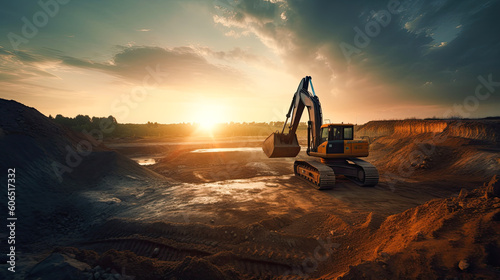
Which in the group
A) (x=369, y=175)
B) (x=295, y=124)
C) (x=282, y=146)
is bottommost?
(x=369, y=175)

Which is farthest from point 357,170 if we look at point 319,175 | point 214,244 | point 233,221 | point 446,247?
point 214,244

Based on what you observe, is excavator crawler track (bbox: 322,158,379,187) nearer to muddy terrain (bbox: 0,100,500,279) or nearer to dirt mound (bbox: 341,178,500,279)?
muddy terrain (bbox: 0,100,500,279)

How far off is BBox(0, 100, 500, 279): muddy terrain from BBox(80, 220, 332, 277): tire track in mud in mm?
27

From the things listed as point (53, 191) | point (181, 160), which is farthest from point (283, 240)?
point (181, 160)

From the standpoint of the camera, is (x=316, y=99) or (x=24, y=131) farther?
(x=316, y=99)

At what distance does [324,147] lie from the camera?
10539mm

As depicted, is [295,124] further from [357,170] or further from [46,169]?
[46,169]

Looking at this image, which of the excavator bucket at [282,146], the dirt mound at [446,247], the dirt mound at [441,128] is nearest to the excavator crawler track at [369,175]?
the excavator bucket at [282,146]

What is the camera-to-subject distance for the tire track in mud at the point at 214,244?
167 inches

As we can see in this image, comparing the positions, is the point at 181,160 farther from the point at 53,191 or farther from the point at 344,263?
the point at 344,263

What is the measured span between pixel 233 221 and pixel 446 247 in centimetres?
511

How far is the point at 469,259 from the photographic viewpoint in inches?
104

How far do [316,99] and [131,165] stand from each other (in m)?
12.4

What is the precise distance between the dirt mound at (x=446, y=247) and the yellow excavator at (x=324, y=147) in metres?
5.87
